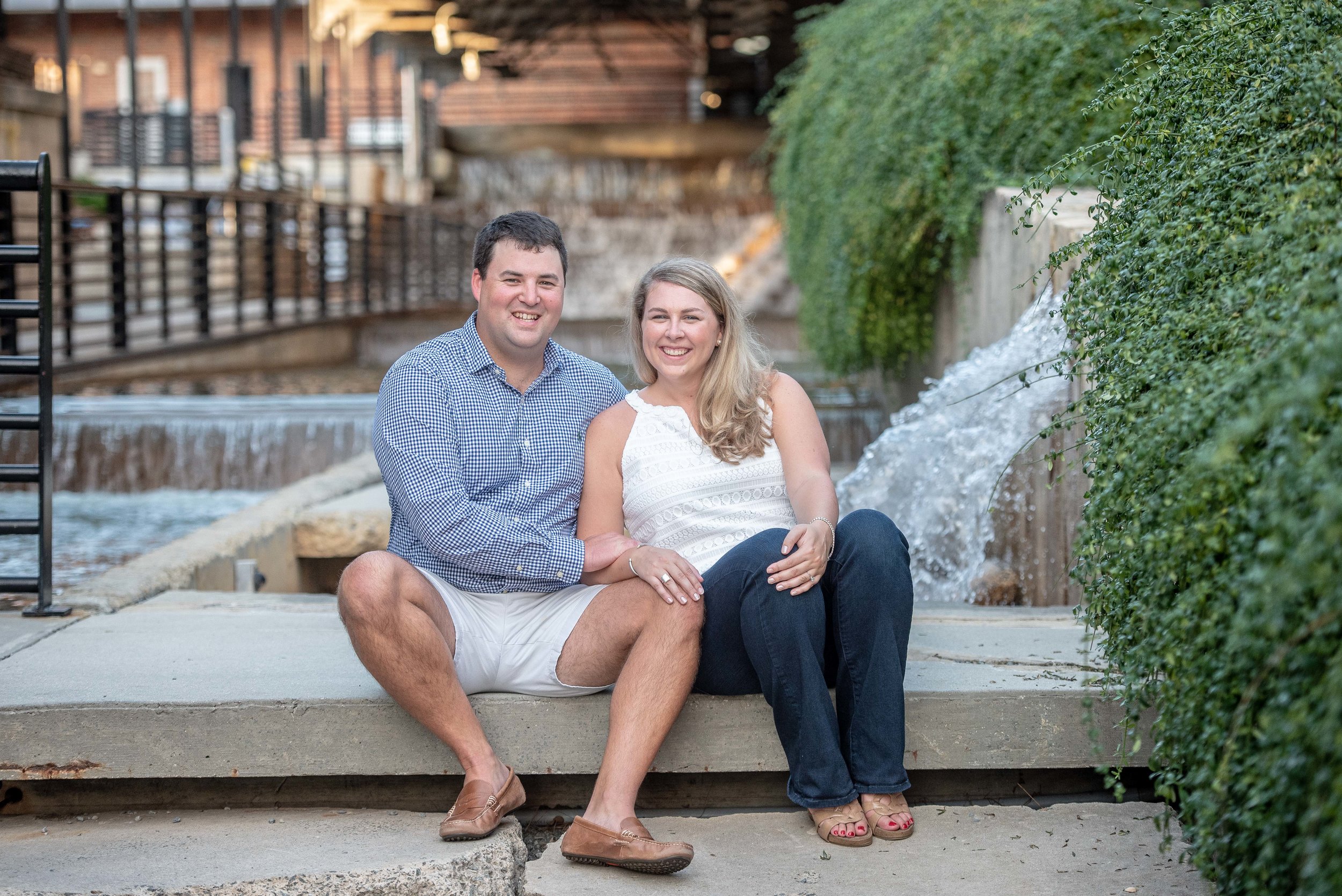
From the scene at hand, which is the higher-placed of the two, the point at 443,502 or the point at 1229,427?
the point at 1229,427

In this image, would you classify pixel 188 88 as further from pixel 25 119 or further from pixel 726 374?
pixel 726 374

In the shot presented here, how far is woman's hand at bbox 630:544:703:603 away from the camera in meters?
2.32

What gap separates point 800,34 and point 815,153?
64.1 inches

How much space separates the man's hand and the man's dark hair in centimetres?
58

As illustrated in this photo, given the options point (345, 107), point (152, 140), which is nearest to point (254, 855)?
point (345, 107)

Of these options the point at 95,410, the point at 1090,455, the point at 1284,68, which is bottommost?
the point at 95,410

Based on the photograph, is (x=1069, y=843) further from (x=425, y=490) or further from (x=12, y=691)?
(x=12, y=691)

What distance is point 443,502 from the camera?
2.44m

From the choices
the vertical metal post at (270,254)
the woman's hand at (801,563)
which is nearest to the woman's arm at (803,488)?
the woman's hand at (801,563)

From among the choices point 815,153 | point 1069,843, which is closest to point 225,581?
point 1069,843

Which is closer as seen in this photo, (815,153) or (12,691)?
(12,691)

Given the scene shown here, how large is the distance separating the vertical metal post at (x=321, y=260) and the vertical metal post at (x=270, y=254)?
556mm

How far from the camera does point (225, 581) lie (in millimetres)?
3984

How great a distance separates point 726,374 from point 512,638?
678mm
